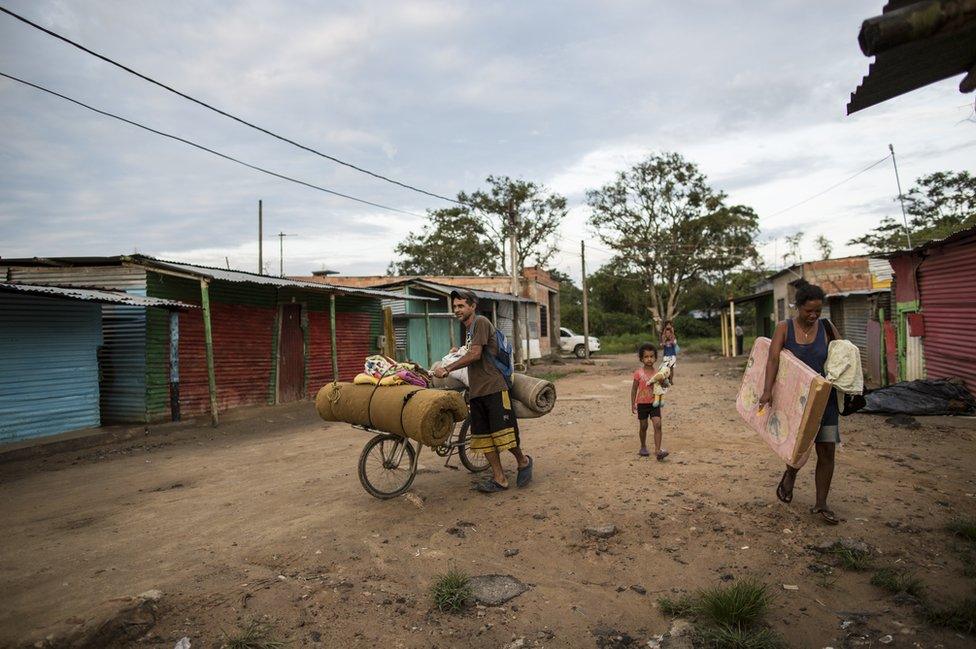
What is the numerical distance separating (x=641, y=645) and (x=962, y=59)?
3.55 m

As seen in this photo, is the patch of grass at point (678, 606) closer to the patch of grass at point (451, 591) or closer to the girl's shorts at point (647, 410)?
the patch of grass at point (451, 591)

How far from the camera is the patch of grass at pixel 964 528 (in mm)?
3600

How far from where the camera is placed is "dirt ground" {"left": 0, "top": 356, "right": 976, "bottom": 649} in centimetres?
290

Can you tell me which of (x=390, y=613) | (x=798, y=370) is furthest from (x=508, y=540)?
(x=798, y=370)

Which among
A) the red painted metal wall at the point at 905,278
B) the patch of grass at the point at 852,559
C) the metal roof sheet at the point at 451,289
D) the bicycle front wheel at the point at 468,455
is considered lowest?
the patch of grass at the point at 852,559

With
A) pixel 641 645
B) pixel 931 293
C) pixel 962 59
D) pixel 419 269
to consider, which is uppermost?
pixel 419 269

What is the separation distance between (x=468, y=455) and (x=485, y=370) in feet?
4.03

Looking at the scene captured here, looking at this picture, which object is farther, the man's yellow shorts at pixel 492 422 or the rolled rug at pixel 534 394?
the rolled rug at pixel 534 394

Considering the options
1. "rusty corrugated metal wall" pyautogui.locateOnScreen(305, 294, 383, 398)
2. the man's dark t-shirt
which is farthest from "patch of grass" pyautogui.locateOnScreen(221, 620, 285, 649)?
"rusty corrugated metal wall" pyautogui.locateOnScreen(305, 294, 383, 398)

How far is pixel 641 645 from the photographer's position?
2.71m

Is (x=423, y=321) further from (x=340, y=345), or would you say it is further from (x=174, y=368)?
(x=174, y=368)

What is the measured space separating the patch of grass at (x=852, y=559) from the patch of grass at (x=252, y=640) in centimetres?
308

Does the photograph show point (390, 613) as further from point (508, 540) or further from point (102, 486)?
point (102, 486)

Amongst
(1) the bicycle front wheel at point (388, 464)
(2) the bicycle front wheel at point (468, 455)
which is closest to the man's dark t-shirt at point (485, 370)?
(2) the bicycle front wheel at point (468, 455)
